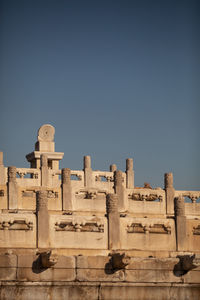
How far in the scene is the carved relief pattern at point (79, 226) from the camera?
85.3 ft

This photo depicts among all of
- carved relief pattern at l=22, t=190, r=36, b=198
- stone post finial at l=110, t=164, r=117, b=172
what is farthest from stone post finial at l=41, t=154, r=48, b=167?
carved relief pattern at l=22, t=190, r=36, b=198

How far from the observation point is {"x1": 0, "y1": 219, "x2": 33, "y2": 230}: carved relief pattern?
25344 mm

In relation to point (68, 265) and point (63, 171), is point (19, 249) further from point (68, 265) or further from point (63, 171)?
point (63, 171)

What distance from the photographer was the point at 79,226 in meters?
26.2

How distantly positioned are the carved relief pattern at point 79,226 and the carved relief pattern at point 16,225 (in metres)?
0.90

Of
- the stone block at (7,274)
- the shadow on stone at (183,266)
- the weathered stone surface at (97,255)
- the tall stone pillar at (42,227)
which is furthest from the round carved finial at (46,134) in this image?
the stone block at (7,274)

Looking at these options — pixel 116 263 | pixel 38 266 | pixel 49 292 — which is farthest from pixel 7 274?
pixel 116 263

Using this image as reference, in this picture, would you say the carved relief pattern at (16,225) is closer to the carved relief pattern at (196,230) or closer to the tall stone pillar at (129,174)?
the carved relief pattern at (196,230)

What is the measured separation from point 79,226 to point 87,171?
1576 cm

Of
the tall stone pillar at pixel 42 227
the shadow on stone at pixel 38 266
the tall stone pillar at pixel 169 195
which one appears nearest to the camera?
the shadow on stone at pixel 38 266

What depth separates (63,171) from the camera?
3453cm

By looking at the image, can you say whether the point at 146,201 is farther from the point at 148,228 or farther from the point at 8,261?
the point at 8,261

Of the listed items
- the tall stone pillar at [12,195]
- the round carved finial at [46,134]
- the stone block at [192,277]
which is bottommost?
the stone block at [192,277]

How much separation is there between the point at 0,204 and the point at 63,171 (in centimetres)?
387
